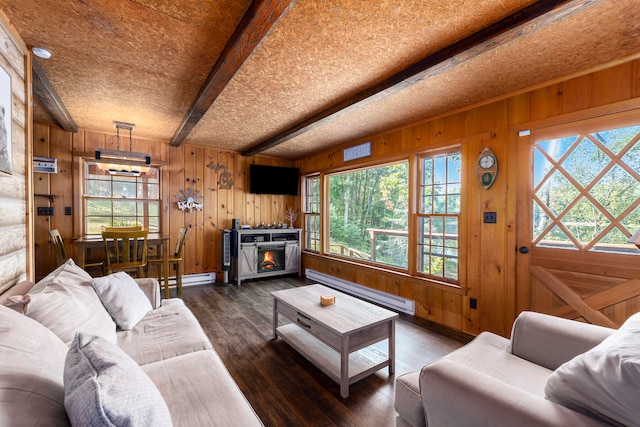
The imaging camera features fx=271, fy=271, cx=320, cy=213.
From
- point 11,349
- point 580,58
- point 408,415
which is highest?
point 580,58

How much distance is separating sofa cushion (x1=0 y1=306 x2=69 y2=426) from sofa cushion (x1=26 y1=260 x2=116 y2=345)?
33cm

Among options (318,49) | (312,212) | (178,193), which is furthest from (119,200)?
(318,49)

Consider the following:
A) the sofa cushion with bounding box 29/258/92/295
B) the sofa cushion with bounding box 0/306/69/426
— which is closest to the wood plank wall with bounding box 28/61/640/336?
the sofa cushion with bounding box 29/258/92/295

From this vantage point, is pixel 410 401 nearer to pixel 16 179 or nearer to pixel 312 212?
pixel 16 179

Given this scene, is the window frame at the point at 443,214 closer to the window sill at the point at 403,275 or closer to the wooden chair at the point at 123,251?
the window sill at the point at 403,275

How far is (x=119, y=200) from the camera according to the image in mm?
4309

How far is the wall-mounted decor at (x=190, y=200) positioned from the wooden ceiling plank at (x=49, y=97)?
5.45 feet

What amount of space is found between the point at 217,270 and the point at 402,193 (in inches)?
159

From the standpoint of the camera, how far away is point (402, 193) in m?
5.81

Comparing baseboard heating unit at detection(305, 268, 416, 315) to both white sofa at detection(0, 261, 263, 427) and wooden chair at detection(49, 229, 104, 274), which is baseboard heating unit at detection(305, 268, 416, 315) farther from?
wooden chair at detection(49, 229, 104, 274)

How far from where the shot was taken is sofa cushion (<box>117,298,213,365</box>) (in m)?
1.56

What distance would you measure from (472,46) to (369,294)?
315cm

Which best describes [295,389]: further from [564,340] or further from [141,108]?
[141,108]

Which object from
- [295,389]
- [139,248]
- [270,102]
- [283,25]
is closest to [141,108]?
[270,102]
